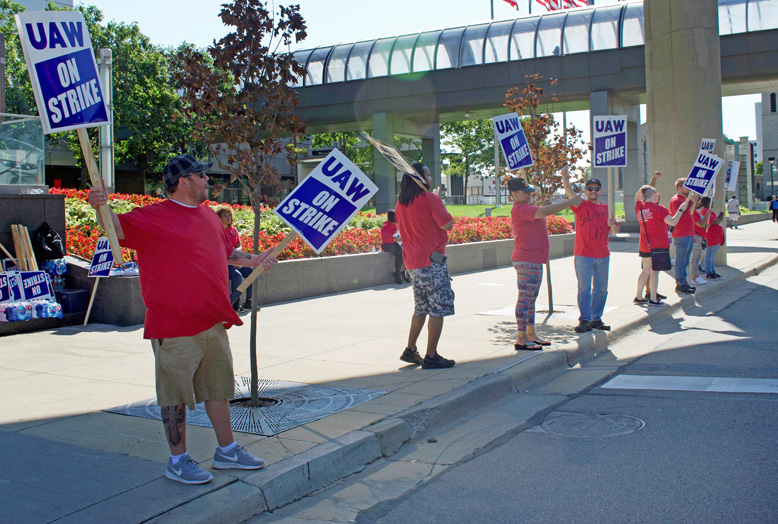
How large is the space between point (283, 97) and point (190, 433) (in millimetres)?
2803

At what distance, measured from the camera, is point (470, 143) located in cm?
6038

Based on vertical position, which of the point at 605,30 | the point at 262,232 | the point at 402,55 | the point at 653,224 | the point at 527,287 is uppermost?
the point at 402,55

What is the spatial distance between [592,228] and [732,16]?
878 inches

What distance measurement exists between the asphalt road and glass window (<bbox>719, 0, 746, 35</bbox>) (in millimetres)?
23106

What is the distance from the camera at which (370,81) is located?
32.5 m

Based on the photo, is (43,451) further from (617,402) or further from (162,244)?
(617,402)

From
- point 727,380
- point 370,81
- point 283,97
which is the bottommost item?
point 727,380

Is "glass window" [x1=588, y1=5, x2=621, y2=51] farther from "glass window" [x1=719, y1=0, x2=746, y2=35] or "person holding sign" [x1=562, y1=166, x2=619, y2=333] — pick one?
"person holding sign" [x1=562, y1=166, x2=619, y2=333]

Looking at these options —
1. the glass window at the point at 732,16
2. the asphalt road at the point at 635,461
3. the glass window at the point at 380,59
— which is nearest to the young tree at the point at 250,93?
the asphalt road at the point at 635,461

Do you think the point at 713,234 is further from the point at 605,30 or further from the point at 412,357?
the point at 605,30

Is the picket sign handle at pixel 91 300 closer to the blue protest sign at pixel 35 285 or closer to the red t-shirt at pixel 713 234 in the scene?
the blue protest sign at pixel 35 285

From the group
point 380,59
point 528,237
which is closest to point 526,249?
point 528,237

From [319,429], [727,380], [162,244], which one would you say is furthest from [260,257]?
[727,380]

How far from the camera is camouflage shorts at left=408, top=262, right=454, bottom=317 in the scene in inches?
268
